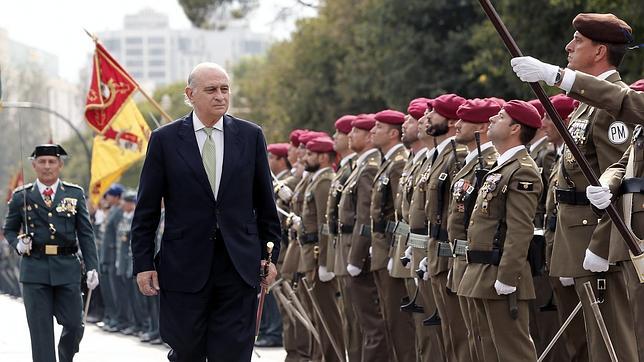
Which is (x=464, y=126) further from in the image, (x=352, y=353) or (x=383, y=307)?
(x=352, y=353)

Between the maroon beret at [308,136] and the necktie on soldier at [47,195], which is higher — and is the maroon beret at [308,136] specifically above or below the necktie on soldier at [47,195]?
above

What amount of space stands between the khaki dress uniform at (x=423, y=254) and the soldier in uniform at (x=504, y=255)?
139cm

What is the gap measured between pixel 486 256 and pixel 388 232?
280 cm

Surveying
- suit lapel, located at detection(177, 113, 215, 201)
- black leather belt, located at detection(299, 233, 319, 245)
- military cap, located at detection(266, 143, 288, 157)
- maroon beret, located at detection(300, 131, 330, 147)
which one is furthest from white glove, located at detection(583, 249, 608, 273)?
military cap, located at detection(266, 143, 288, 157)

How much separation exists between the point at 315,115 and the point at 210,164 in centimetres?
3339

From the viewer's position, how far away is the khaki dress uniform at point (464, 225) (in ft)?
31.7

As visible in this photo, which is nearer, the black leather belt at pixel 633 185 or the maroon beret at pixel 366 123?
the black leather belt at pixel 633 185

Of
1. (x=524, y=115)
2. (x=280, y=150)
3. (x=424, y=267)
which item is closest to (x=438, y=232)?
(x=424, y=267)

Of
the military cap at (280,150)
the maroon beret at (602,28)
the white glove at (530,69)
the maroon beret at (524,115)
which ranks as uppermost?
the maroon beret at (602,28)

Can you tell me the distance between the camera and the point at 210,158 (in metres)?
8.46

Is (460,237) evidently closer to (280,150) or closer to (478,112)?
(478,112)

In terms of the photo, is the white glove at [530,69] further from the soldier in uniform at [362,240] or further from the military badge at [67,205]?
the military badge at [67,205]

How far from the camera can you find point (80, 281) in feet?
40.3

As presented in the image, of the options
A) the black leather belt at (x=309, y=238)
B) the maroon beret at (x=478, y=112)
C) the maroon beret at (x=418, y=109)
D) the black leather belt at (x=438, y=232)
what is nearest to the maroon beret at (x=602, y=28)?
the maroon beret at (x=478, y=112)
